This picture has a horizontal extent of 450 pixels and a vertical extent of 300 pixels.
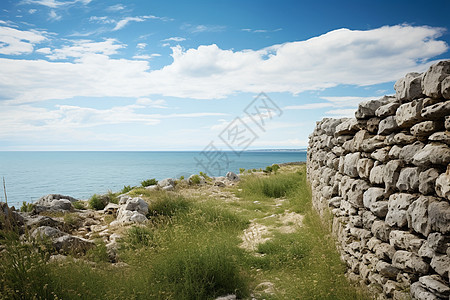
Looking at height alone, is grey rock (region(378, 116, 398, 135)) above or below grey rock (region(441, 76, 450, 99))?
below

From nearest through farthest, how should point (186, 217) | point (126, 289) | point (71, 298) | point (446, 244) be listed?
point (446, 244), point (71, 298), point (126, 289), point (186, 217)

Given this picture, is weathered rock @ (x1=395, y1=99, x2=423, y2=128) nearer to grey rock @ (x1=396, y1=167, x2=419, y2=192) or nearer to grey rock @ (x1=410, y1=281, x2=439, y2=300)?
grey rock @ (x1=396, y1=167, x2=419, y2=192)

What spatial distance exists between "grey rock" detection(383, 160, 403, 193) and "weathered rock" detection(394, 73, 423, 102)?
642 mm

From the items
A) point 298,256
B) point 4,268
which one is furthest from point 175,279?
point 298,256

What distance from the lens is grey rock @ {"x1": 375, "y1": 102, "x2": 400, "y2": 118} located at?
3.13 m

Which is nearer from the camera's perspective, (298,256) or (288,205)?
(298,256)

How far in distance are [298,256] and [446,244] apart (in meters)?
3.01

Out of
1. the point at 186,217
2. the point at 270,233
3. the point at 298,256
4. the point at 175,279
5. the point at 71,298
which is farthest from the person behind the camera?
the point at 186,217

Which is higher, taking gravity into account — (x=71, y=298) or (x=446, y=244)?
(x=446, y=244)

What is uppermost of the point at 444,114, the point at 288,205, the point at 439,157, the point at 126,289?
the point at 444,114

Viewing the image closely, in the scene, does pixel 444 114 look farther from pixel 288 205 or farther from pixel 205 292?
pixel 288 205

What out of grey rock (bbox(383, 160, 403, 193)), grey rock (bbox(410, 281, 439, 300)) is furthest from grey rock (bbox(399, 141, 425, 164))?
grey rock (bbox(410, 281, 439, 300))

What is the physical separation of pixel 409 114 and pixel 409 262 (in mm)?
1338

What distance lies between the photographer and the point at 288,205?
927 cm
